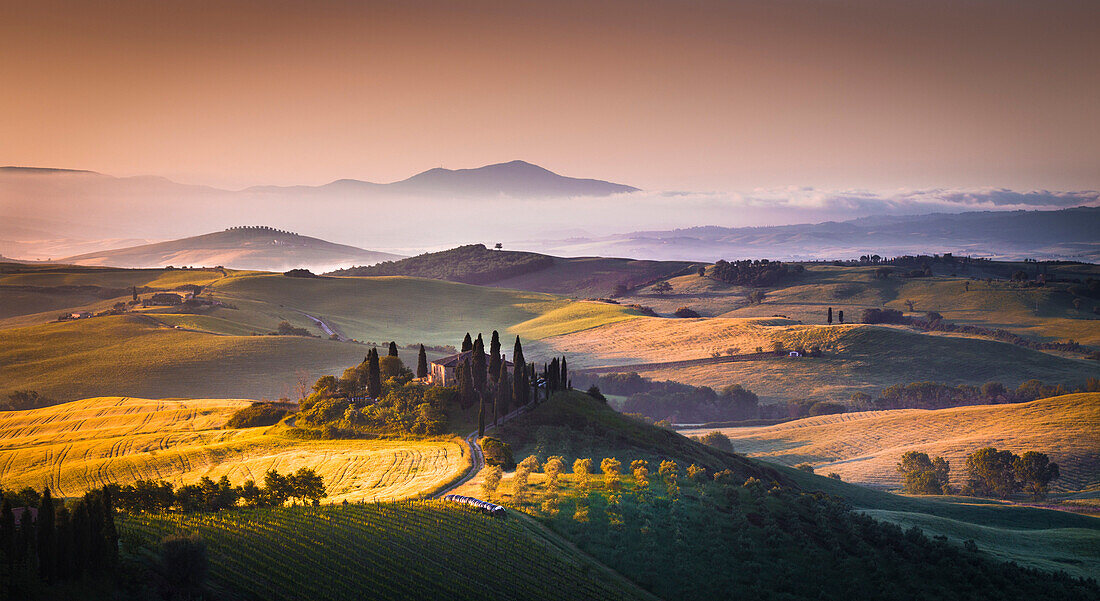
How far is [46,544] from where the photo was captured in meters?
23.8

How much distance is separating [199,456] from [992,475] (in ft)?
273

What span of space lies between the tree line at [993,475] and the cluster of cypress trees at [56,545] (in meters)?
81.5

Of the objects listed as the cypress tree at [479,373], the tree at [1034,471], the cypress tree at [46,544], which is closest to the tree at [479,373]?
the cypress tree at [479,373]

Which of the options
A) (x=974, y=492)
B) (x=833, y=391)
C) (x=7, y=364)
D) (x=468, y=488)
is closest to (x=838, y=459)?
(x=974, y=492)

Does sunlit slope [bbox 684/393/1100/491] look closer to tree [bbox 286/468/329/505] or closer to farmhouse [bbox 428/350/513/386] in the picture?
farmhouse [bbox 428/350/513/386]

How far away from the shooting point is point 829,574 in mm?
43969

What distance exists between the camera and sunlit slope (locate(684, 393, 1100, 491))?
88.9 m

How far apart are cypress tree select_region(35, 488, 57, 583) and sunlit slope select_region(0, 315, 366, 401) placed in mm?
90540

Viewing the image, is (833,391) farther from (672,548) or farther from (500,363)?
(672,548)

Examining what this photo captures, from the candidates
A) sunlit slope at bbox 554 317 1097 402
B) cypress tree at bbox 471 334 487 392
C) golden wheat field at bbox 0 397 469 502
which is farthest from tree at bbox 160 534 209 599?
sunlit slope at bbox 554 317 1097 402

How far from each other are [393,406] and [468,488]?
2389cm

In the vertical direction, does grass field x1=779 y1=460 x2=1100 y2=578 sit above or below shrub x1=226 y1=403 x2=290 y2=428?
below

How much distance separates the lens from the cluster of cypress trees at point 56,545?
78.0 ft

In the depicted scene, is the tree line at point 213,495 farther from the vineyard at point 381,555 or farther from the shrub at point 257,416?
the shrub at point 257,416
